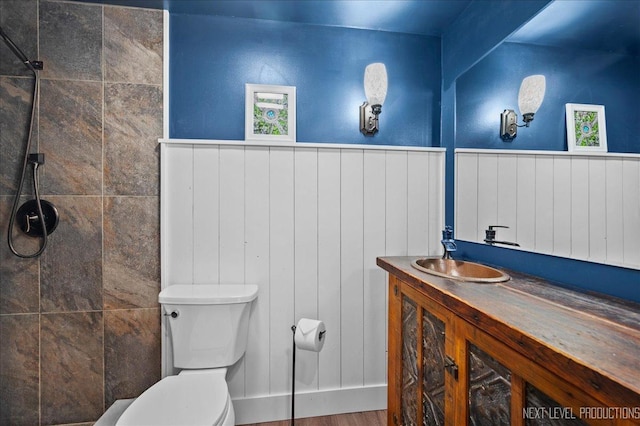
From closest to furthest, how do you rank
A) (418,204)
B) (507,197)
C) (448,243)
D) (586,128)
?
(586,128), (507,197), (448,243), (418,204)

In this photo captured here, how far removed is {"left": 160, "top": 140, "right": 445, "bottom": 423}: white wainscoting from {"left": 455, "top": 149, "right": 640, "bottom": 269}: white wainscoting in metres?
0.38

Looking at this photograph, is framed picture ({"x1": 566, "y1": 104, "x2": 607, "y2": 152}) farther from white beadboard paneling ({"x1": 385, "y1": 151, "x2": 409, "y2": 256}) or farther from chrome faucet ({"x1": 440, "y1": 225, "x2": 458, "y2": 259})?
white beadboard paneling ({"x1": 385, "y1": 151, "x2": 409, "y2": 256})

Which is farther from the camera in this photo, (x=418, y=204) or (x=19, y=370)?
(x=418, y=204)

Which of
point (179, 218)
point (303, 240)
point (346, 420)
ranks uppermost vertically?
point (179, 218)

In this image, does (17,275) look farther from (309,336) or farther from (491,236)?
(491,236)

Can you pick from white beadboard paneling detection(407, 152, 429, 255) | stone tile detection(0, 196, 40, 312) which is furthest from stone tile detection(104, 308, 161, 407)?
white beadboard paneling detection(407, 152, 429, 255)

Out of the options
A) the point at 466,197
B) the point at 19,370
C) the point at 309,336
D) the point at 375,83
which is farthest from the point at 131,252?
the point at 466,197

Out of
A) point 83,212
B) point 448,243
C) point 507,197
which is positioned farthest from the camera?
point 83,212

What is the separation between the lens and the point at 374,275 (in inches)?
71.0

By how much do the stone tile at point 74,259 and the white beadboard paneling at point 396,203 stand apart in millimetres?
1653

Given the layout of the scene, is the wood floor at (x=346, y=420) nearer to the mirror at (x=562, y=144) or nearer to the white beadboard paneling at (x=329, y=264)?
the white beadboard paneling at (x=329, y=264)

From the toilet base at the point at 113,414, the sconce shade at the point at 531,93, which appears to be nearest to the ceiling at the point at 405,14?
the sconce shade at the point at 531,93

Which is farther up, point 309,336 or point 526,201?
point 526,201

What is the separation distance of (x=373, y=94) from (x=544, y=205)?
1.03 metres
